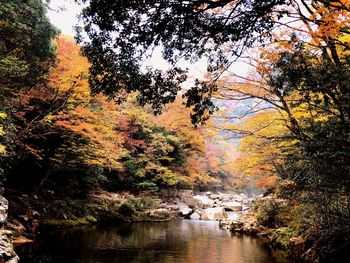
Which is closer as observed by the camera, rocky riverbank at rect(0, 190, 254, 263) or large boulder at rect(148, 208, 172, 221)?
rocky riverbank at rect(0, 190, 254, 263)

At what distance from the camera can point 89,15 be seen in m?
5.63

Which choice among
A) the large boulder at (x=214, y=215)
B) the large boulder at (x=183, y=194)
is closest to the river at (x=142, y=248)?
the large boulder at (x=214, y=215)

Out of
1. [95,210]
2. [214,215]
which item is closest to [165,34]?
[95,210]

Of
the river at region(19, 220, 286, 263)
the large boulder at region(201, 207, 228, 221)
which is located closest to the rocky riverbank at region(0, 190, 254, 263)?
the large boulder at region(201, 207, 228, 221)

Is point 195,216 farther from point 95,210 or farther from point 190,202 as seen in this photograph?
point 95,210

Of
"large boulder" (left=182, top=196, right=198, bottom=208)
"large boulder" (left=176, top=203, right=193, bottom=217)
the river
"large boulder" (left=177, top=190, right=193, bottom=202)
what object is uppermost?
→ "large boulder" (left=177, top=190, right=193, bottom=202)

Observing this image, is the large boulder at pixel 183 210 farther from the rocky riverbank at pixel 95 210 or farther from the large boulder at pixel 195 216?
the large boulder at pixel 195 216

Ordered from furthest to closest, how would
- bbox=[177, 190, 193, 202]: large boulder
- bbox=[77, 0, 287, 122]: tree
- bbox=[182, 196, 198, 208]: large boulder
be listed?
bbox=[177, 190, 193, 202]: large boulder, bbox=[182, 196, 198, 208]: large boulder, bbox=[77, 0, 287, 122]: tree

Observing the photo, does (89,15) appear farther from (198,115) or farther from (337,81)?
(337,81)

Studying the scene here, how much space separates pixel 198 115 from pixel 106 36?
263 cm

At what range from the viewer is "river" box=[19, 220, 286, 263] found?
9.87 m

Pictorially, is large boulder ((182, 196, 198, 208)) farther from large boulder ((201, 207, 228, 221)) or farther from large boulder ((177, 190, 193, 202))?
large boulder ((201, 207, 228, 221))

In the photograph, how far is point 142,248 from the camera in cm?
1188

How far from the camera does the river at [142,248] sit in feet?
32.4
